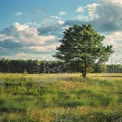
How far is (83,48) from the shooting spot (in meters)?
48.2

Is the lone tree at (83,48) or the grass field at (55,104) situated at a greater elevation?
the lone tree at (83,48)

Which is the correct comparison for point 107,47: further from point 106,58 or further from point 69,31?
point 69,31

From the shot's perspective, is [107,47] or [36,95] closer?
[36,95]

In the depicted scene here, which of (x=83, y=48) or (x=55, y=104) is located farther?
(x=83, y=48)

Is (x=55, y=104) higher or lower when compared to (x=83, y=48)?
lower

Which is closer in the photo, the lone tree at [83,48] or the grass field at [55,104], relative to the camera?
the grass field at [55,104]

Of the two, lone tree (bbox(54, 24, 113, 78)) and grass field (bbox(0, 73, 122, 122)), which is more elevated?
lone tree (bbox(54, 24, 113, 78))

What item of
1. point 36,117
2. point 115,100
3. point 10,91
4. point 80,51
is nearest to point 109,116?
point 36,117

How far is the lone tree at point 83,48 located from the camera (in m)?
48.1

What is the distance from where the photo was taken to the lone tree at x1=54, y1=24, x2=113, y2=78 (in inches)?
1894

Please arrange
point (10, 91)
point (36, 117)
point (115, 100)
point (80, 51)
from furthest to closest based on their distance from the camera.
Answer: point (80, 51) < point (10, 91) < point (115, 100) < point (36, 117)

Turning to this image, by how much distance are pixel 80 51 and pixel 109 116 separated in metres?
36.6

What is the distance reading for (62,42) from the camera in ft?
162

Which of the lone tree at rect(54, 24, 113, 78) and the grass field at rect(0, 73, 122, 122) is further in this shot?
the lone tree at rect(54, 24, 113, 78)
